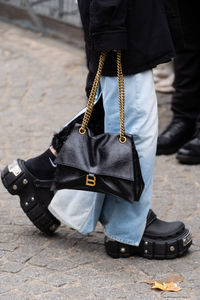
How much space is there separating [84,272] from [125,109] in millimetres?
794

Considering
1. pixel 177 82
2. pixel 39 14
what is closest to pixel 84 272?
pixel 177 82

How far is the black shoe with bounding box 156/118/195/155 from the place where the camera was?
5.18 m

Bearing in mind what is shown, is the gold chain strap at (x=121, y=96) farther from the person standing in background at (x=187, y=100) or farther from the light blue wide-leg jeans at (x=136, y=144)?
the person standing in background at (x=187, y=100)

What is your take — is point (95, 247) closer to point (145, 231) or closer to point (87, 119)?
point (145, 231)

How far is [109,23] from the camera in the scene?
3162 millimetres

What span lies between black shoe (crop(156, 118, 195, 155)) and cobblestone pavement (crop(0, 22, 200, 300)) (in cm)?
7

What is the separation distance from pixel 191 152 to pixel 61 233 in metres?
1.38

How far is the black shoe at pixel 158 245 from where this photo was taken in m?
3.64

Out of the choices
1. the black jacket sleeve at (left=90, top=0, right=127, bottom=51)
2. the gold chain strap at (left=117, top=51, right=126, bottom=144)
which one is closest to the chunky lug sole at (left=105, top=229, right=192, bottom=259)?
the gold chain strap at (left=117, top=51, right=126, bottom=144)

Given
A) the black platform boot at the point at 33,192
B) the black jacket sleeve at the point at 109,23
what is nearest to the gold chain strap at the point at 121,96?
the black jacket sleeve at the point at 109,23

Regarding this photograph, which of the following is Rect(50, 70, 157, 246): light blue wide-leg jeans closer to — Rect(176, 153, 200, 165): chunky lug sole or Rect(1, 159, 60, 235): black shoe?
Rect(1, 159, 60, 235): black shoe

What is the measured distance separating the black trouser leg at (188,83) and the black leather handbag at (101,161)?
1875mm

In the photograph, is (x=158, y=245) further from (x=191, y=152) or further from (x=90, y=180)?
(x=191, y=152)

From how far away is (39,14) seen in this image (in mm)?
8469
